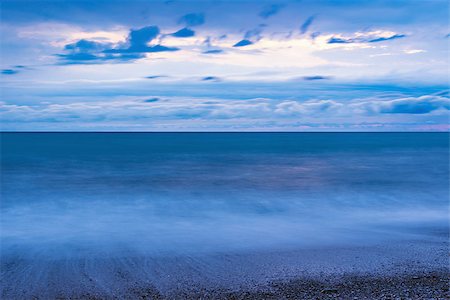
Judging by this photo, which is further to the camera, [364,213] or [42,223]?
[364,213]

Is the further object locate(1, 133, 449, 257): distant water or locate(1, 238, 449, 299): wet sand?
locate(1, 133, 449, 257): distant water

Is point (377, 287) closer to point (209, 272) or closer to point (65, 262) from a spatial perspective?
point (209, 272)

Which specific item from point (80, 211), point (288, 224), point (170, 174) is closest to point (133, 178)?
point (170, 174)

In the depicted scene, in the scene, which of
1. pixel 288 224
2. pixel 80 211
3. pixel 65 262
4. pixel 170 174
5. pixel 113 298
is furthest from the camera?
pixel 170 174

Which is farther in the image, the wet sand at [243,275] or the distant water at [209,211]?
the distant water at [209,211]

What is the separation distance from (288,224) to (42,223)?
829 centimetres

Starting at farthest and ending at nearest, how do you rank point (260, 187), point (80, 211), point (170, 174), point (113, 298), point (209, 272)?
point (170, 174) → point (260, 187) → point (80, 211) → point (209, 272) → point (113, 298)

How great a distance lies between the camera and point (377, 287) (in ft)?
27.1

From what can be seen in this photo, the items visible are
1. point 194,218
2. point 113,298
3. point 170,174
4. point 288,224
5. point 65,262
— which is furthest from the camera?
point 170,174

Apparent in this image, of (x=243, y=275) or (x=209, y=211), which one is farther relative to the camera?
(x=209, y=211)

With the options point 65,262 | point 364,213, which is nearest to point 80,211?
point 65,262

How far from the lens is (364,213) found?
1683cm

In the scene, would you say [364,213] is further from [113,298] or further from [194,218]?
[113,298]

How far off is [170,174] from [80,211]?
14514 millimetres
